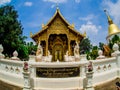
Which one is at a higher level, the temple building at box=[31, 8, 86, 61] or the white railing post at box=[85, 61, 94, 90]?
the temple building at box=[31, 8, 86, 61]

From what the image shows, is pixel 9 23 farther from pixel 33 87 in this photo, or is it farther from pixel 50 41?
pixel 33 87

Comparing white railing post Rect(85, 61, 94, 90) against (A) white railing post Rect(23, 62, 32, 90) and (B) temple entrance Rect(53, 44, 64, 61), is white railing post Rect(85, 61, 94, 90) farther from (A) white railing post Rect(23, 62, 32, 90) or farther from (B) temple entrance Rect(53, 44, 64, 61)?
(B) temple entrance Rect(53, 44, 64, 61)

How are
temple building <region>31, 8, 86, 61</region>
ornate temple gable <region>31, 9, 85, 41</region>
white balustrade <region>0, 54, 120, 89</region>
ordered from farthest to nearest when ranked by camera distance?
temple building <region>31, 8, 86, 61</region>, ornate temple gable <region>31, 9, 85, 41</region>, white balustrade <region>0, 54, 120, 89</region>

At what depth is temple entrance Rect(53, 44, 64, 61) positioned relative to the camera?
27.6m

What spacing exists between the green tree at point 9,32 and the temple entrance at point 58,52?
284 inches

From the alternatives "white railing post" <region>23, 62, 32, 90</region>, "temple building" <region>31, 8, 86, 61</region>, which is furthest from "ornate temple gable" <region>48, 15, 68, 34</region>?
"white railing post" <region>23, 62, 32, 90</region>

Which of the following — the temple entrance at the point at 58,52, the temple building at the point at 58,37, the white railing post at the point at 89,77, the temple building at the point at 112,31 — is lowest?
the white railing post at the point at 89,77

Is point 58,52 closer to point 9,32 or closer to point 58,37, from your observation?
point 58,37

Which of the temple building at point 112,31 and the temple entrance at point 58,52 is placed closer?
the temple entrance at point 58,52

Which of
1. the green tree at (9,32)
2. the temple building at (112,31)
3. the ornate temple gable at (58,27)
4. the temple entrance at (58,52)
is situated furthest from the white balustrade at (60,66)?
the temple building at (112,31)

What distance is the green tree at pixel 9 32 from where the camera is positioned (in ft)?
105

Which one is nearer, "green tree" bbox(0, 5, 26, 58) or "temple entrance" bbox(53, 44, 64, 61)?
"temple entrance" bbox(53, 44, 64, 61)

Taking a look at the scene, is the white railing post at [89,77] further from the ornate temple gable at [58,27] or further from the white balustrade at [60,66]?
the ornate temple gable at [58,27]

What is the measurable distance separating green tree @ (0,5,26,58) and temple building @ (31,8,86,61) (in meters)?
6.17
